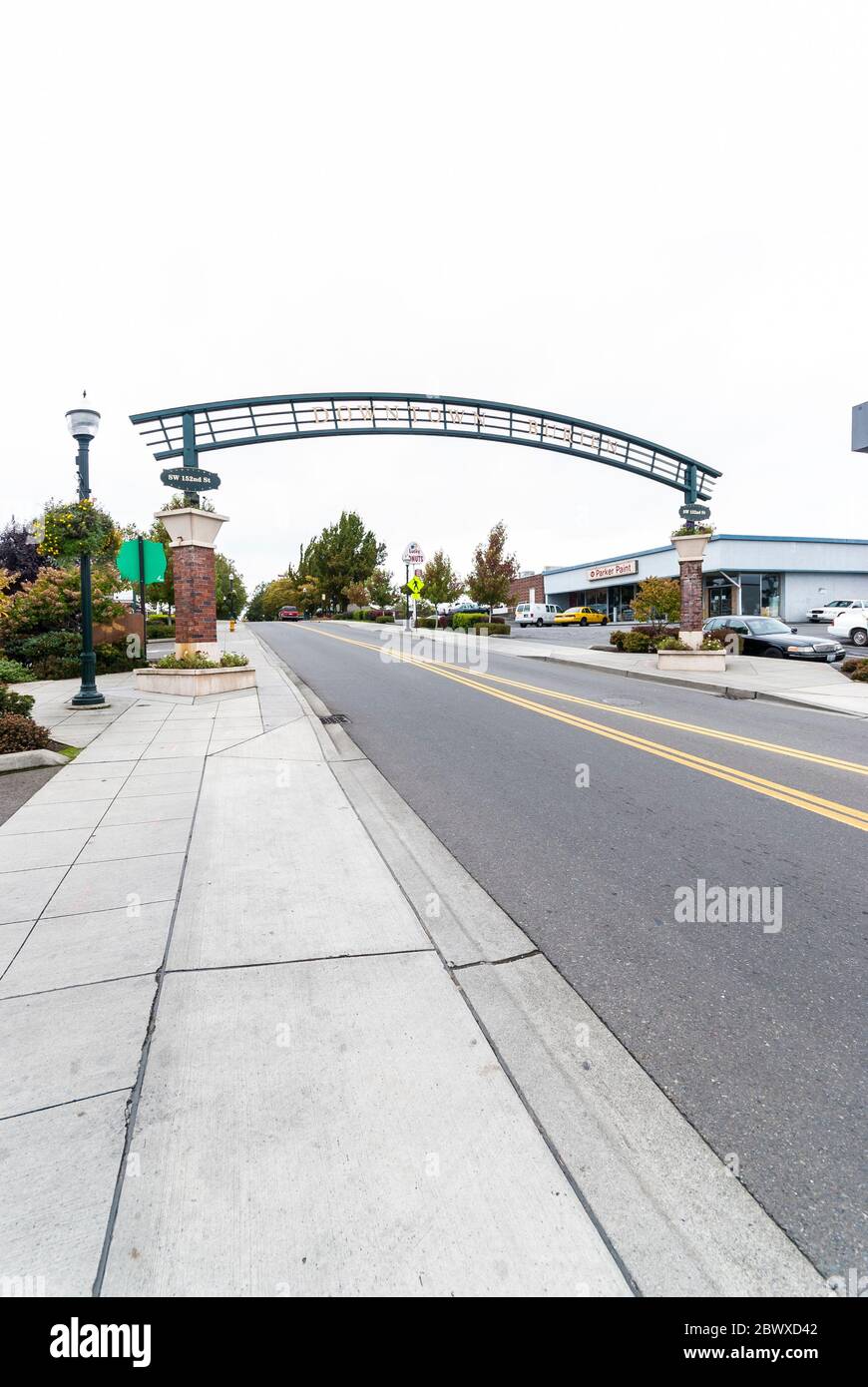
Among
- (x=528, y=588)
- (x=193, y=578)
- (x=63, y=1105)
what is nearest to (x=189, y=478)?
(x=193, y=578)

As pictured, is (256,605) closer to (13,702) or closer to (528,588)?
(528,588)

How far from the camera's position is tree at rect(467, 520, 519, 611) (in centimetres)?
3941

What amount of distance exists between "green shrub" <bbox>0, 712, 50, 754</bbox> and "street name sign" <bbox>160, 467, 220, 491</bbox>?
7.79 metres

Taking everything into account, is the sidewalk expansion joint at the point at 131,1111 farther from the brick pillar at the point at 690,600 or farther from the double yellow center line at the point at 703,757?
the brick pillar at the point at 690,600

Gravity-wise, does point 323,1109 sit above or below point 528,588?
below

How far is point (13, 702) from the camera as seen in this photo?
27.7 feet

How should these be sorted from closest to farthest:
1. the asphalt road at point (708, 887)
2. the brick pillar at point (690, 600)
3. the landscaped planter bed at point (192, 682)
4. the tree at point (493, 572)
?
the asphalt road at point (708, 887)
the landscaped planter bed at point (192, 682)
the brick pillar at point (690, 600)
the tree at point (493, 572)

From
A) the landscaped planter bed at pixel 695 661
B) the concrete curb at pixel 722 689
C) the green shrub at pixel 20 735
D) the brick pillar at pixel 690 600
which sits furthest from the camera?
the brick pillar at pixel 690 600

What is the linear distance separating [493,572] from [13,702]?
110ft

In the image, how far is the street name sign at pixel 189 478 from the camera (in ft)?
44.9

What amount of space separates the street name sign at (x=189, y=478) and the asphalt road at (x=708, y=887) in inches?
308

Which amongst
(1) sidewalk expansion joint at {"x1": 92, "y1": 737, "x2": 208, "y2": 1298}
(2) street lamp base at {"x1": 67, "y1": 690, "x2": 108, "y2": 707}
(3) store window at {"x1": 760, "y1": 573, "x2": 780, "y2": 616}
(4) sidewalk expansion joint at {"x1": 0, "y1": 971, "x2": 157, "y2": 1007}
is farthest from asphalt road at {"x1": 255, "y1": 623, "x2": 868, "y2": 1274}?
(3) store window at {"x1": 760, "y1": 573, "x2": 780, "y2": 616}

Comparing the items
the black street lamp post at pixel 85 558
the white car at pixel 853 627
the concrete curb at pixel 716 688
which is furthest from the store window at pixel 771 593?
the black street lamp post at pixel 85 558
